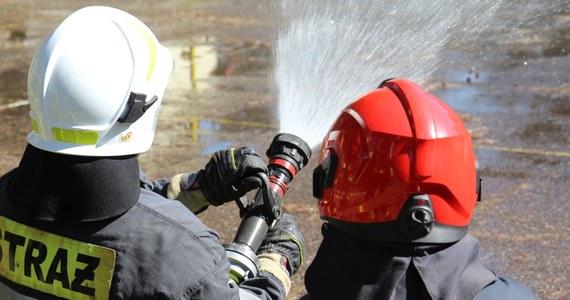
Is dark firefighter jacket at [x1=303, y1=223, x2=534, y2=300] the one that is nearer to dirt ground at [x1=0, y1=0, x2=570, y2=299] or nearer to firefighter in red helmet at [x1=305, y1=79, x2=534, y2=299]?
firefighter in red helmet at [x1=305, y1=79, x2=534, y2=299]

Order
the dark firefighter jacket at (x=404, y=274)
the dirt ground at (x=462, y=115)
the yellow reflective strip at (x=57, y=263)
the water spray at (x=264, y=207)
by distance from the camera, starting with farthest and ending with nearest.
Result: the dirt ground at (x=462, y=115)
the water spray at (x=264, y=207)
the yellow reflective strip at (x=57, y=263)
the dark firefighter jacket at (x=404, y=274)

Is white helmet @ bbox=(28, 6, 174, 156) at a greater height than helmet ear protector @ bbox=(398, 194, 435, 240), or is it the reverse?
white helmet @ bbox=(28, 6, 174, 156)

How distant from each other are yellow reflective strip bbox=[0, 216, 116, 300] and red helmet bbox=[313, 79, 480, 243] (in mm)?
657

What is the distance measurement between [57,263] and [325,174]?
79 cm

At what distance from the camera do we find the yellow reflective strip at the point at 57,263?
234 cm

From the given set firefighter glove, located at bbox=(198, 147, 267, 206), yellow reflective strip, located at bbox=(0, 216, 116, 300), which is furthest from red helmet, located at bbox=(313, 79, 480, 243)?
yellow reflective strip, located at bbox=(0, 216, 116, 300)

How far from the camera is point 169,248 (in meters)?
2.32

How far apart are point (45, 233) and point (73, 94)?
0.39m

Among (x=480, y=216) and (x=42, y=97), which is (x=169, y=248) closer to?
(x=42, y=97)

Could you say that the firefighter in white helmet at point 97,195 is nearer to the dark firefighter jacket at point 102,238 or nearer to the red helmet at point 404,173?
the dark firefighter jacket at point 102,238

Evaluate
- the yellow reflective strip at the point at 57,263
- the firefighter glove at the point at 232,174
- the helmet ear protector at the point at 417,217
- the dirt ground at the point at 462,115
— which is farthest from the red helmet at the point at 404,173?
the dirt ground at the point at 462,115

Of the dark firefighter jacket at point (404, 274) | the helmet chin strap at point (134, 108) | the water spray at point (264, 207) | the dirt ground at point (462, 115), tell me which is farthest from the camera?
the dirt ground at point (462, 115)

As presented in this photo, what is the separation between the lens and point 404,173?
2326 mm

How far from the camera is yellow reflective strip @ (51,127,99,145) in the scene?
7.93 feet
